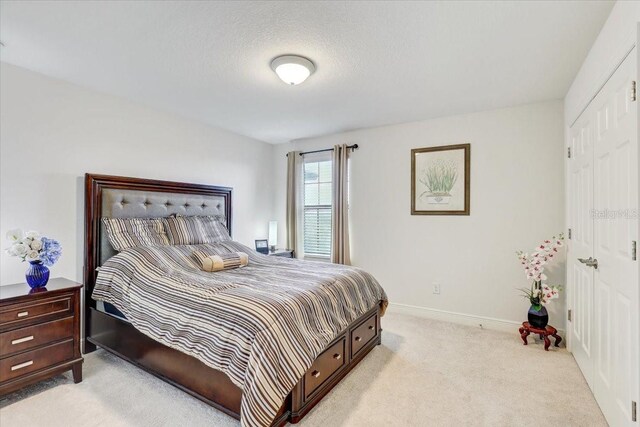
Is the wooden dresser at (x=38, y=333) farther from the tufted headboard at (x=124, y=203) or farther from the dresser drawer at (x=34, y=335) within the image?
the tufted headboard at (x=124, y=203)

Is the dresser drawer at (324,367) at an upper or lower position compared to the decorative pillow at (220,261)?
lower

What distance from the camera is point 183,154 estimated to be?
12.4 feet

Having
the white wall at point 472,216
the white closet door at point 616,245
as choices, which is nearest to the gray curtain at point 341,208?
the white wall at point 472,216

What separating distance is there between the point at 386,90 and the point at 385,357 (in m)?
2.51

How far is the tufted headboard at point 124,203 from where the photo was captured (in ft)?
9.27

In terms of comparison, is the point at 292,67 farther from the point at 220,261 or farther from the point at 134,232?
the point at 134,232

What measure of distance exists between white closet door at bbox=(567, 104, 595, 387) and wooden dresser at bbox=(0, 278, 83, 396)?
153 inches

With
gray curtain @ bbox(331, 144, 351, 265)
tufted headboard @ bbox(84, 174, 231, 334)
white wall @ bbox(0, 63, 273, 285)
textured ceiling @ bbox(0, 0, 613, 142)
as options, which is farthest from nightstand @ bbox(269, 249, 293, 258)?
textured ceiling @ bbox(0, 0, 613, 142)

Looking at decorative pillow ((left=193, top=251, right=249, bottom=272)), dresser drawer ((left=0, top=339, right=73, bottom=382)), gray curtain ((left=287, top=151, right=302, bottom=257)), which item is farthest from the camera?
gray curtain ((left=287, top=151, right=302, bottom=257))

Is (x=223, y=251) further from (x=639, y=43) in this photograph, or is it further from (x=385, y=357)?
(x=639, y=43)

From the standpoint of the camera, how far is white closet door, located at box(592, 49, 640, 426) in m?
1.54

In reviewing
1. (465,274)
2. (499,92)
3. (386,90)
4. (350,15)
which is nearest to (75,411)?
(350,15)

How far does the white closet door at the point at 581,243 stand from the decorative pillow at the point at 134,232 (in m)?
3.73

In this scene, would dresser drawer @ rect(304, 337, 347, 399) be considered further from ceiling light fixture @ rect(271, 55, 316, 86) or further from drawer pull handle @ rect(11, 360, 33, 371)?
ceiling light fixture @ rect(271, 55, 316, 86)
